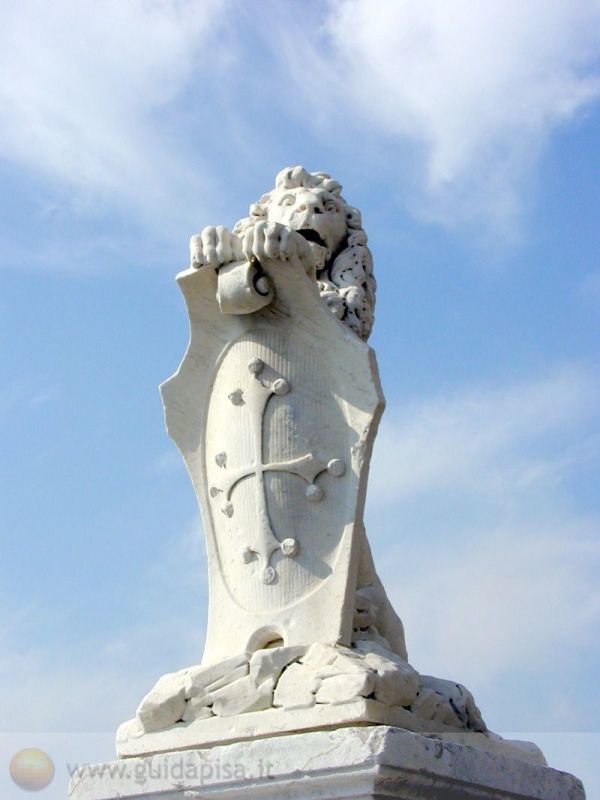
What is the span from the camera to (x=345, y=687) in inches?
179

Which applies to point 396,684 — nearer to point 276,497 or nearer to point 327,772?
point 327,772

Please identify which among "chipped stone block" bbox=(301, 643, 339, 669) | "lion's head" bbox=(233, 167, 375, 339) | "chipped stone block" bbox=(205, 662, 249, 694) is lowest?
"chipped stone block" bbox=(205, 662, 249, 694)

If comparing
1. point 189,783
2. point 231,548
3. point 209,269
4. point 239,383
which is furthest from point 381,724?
point 209,269

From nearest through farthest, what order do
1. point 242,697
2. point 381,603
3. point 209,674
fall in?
point 242,697 → point 209,674 → point 381,603

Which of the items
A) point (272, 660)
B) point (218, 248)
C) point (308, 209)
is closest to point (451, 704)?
point (272, 660)

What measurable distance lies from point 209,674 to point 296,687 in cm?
40

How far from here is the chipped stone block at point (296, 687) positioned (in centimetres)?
462

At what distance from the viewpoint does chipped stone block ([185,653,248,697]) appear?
487cm

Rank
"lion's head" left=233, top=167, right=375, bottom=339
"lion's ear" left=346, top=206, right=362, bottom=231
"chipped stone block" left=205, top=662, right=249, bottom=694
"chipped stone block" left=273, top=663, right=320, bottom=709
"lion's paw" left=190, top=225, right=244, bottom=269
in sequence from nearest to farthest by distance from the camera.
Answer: "chipped stone block" left=273, top=663, right=320, bottom=709 < "chipped stone block" left=205, top=662, right=249, bottom=694 < "lion's paw" left=190, top=225, right=244, bottom=269 < "lion's head" left=233, top=167, right=375, bottom=339 < "lion's ear" left=346, top=206, right=362, bottom=231

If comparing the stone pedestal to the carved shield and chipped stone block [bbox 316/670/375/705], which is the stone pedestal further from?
the carved shield

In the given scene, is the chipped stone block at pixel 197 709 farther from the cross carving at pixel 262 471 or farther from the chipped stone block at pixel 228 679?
the cross carving at pixel 262 471

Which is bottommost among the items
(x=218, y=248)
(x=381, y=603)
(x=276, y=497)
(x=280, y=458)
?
(x=381, y=603)

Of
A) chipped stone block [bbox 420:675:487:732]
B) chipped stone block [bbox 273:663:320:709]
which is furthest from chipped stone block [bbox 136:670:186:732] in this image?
chipped stone block [bbox 420:675:487:732]

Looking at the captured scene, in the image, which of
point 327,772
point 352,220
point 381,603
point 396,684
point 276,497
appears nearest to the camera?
point 327,772
